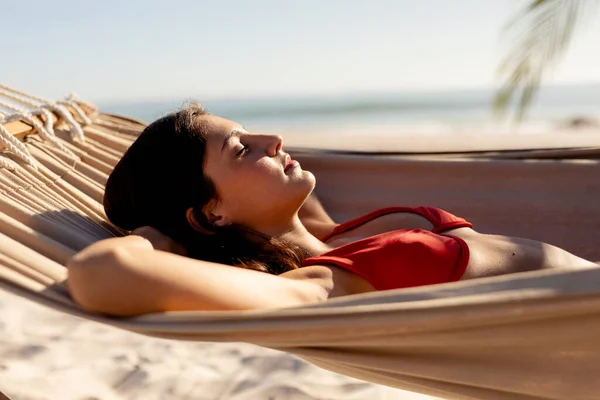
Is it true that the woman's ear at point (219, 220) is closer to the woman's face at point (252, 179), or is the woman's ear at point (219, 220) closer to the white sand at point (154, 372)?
the woman's face at point (252, 179)

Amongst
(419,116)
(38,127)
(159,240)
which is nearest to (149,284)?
(159,240)

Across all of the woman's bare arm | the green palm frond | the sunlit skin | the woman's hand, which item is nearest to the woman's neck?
the sunlit skin

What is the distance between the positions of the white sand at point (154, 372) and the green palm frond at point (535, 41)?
5.62ft

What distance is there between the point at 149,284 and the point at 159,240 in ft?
1.17

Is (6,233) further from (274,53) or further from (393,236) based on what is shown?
(274,53)

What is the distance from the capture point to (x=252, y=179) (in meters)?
1.69

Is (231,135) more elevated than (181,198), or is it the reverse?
(231,135)

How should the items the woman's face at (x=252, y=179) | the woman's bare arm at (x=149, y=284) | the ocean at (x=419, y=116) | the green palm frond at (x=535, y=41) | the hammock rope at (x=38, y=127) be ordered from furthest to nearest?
the ocean at (x=419, y=116) < the green palm frond at (x=535, y=41) < the hammock rope at (x=38, y=127) < the woman's face at (x=252, y=179) < the woman's bare arm at (x=149, y=284)

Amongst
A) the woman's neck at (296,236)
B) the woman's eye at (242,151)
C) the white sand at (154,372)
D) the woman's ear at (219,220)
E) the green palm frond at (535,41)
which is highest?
the green palm frond at (535,41)

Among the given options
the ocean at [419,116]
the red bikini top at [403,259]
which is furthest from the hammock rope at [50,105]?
the ocean at [419,116]

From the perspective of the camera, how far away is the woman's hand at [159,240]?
5.12 feet

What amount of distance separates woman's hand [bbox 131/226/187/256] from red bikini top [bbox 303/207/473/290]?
30cm

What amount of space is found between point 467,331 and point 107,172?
137 cm

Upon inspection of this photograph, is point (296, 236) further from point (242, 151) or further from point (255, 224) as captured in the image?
point (242, 151)
